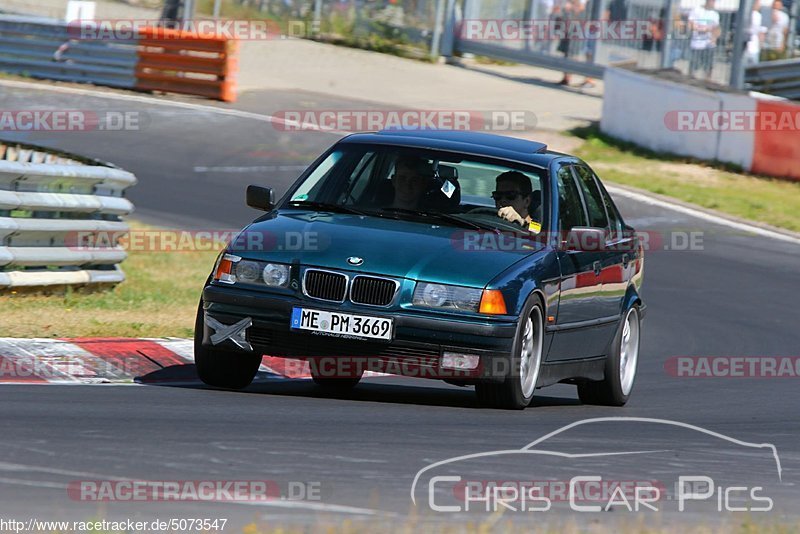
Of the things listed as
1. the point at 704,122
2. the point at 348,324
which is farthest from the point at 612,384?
the point at 704,122

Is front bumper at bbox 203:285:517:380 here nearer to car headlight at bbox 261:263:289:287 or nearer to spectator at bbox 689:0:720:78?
car headlight at bbox 261:263:289:287

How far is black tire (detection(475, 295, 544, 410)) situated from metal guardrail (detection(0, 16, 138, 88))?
66.4ft

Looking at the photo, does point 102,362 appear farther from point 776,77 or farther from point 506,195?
point 776,77

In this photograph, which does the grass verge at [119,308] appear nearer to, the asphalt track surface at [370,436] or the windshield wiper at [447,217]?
the asphalt track surface at [370,436]

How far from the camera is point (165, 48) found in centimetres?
2734

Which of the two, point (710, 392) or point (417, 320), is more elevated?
point (417, 320)

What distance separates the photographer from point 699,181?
22.8m

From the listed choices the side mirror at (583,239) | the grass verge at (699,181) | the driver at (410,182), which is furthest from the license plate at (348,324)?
the grass verge at (699,181)

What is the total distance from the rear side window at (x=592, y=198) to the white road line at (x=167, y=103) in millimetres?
15248

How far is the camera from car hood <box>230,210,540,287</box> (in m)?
7.73

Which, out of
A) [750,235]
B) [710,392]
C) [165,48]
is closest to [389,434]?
[710,392]

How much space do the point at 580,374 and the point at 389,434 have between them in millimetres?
2327

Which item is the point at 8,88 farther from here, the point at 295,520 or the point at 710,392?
the point at 295,520

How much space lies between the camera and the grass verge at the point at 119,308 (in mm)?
9938
